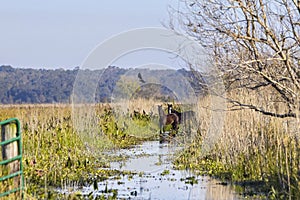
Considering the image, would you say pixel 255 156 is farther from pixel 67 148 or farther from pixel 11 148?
pixel 11 148

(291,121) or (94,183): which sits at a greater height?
(291,121)

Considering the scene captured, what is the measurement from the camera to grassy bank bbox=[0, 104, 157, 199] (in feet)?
34.5

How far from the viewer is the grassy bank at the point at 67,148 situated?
1052 centimetres

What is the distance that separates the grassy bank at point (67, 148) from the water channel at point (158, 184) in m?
0.46

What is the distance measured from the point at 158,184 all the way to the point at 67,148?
Result: 4.00m

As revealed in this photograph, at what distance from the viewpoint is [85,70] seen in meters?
19.0

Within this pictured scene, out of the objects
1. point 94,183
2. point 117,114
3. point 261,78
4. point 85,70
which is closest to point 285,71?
point 261,78

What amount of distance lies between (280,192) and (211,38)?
3028mm

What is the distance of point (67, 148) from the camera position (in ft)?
46.7

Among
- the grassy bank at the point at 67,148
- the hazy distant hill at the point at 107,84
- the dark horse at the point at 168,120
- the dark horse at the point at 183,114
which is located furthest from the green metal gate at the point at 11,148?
the dark horse at the point at 168,120

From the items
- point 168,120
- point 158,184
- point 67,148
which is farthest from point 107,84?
point 158,184

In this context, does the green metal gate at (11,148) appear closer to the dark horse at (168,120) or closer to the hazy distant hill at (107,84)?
the hazy distant hill at (107,84)

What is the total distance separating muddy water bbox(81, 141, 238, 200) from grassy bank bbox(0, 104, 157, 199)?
19.0 inches

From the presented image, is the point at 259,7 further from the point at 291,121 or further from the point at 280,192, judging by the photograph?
the point at 280,192
